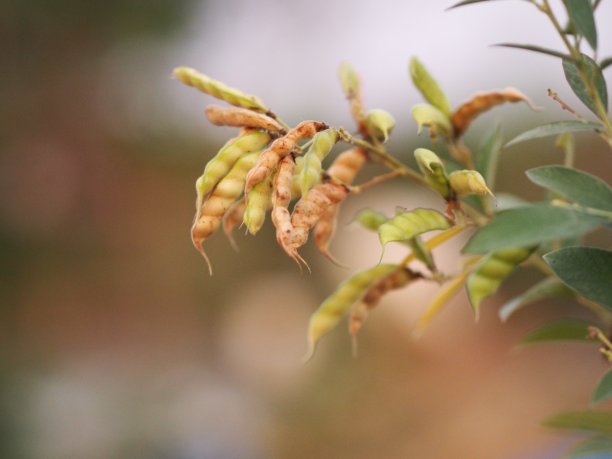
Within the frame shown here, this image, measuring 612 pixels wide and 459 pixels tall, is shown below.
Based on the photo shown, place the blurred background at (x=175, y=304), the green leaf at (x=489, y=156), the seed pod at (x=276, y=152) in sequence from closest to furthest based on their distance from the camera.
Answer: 1. the seed pod at (x=276, y=152)
2. the green leaf at (x=489, y=156)
3. the blurred background at (x=175, y=304)

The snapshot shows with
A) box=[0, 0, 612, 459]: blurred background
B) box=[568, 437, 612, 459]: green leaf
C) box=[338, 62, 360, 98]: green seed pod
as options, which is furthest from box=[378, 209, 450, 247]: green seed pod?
box=[0, 0, 612, 459]: blurred background

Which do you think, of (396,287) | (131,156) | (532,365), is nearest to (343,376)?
(532,365)

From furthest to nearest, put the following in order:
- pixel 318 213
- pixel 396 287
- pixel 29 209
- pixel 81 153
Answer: pixel 81 153 < pixel 29 209 < pixel 396 287 < pixel 318 213

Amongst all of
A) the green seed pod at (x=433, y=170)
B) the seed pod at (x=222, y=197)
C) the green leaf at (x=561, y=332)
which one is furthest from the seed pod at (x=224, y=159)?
the green leaf at (x=561, y=332)

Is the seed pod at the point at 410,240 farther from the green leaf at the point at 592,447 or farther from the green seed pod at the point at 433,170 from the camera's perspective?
the green leaf at the point at 592,447

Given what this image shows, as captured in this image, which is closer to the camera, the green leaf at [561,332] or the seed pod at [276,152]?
the seed pod at [276,152]

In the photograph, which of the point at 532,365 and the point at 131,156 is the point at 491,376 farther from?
the point at 131,156

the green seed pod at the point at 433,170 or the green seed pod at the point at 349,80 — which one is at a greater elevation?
the green seed pod at the point at 349,80

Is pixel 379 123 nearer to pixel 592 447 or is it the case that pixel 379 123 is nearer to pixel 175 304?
pixel 592 447
